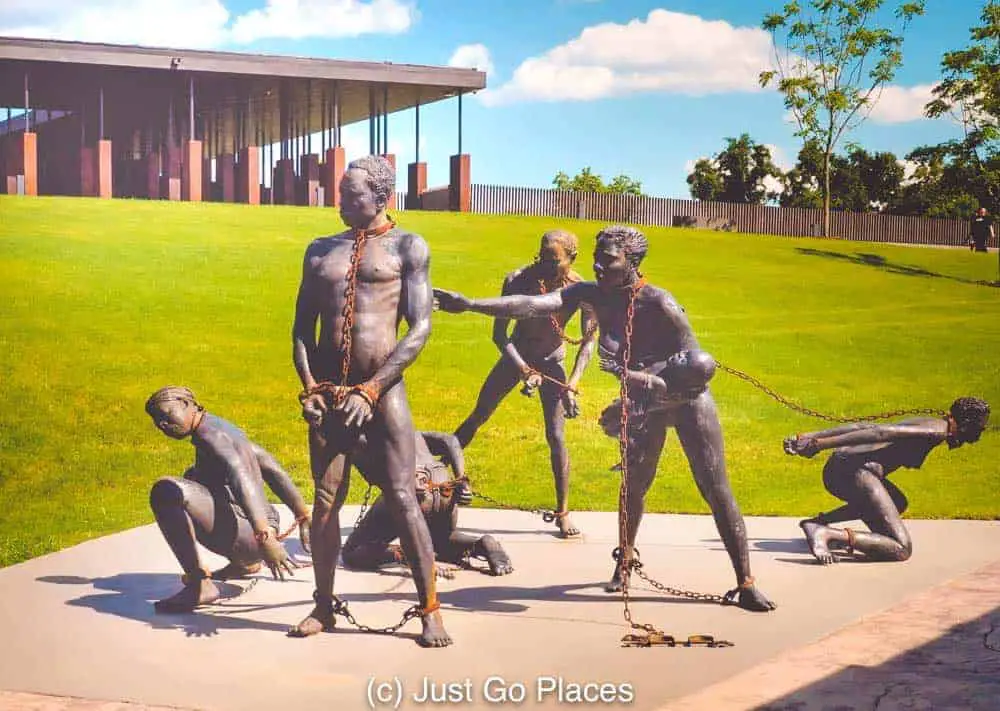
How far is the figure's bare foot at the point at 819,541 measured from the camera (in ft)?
30.0

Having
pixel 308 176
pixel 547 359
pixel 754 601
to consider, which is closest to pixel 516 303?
pixel 754 601

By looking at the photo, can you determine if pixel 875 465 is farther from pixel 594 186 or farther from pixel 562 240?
pixel 594 186

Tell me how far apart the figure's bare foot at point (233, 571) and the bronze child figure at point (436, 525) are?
632mm

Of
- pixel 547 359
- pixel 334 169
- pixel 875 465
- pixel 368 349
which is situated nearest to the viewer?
pixel 368 349

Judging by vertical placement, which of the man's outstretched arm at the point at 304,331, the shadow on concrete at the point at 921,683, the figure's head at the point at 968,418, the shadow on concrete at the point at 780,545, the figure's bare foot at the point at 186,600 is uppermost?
the man's outstretched arm at the point at 304,331

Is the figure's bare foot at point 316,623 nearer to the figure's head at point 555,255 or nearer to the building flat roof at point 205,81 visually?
the figure's head at point 555,255

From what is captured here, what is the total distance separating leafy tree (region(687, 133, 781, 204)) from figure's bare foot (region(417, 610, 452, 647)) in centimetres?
997

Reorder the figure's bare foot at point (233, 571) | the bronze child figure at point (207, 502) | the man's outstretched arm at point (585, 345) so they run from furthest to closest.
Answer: the man's outstretched arm at point (585, 345) → the figure's bare foot at point (233, 571) → the bronze child figure at point (207, 502)

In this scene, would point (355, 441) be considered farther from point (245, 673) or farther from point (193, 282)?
point (193, 282)

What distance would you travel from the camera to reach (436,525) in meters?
8.78

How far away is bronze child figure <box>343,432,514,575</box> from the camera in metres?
8.55

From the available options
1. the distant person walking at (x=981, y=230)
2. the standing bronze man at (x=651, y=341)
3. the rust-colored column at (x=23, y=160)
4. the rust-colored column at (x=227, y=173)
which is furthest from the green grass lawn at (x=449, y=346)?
the standing bronze man at (x=651, y=341)

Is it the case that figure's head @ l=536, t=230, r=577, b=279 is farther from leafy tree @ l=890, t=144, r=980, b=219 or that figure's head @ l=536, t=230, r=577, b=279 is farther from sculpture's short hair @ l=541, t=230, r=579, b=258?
leafy tree @ l=890, t=144, r=980, b=219

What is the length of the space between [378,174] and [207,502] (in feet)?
6.45
